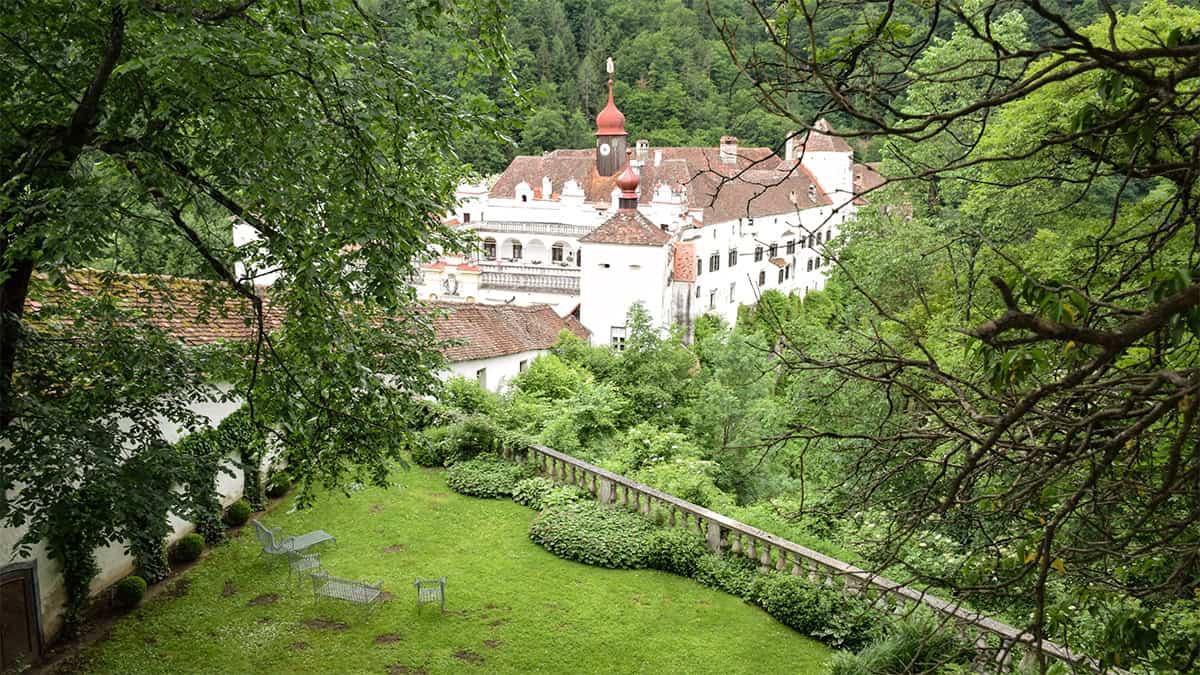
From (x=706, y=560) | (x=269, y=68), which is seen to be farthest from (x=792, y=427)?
(x=706, y=560)

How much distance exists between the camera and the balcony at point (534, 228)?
44.1 meters

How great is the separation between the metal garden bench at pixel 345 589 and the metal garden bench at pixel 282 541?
133cm

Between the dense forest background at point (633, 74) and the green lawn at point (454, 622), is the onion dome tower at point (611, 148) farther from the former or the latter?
the green lawn at point (454, 622)

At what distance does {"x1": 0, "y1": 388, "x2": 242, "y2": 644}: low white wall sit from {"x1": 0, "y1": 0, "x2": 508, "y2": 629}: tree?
101cm

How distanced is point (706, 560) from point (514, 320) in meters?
15.9

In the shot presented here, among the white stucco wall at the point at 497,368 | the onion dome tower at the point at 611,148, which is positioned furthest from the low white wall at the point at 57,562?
the onion dome tower at the point at 611,148

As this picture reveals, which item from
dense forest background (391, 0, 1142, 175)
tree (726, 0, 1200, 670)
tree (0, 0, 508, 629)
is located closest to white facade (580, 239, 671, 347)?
dense forest background (391, 0, 1142, 175)

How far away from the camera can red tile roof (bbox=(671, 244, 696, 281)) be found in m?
38.9

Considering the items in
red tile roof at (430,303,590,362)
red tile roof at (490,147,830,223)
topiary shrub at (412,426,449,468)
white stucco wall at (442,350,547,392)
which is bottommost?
topiary shrub at (412,426,449,468)

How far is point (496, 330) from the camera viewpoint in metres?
25.5

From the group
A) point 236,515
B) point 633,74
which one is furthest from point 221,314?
point 633,74

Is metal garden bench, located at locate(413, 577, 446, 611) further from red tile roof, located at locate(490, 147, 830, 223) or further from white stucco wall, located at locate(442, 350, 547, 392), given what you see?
red tile roof, located at locate(490, 147, 830, 223)

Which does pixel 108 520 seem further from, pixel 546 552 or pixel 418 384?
pixel 546 552

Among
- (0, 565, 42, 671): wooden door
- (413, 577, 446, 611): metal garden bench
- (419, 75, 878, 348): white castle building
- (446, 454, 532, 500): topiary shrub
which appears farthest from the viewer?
(419, 75, 878, 348): white castle building
